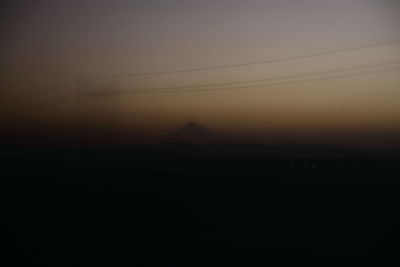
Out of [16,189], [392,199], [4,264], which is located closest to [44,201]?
[16,189]

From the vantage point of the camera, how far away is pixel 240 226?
6.83 meters

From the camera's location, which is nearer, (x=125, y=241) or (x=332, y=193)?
(x=125, y=241)

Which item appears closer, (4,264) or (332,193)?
(4,264)

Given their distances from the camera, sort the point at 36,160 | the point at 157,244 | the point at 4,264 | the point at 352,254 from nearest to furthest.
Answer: the point at 4,264
the point at 352,254
the point at 157,244
the point at 36,160

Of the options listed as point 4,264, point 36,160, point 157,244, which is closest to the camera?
point 4,264

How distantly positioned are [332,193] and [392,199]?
6.14 feet

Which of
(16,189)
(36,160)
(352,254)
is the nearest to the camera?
(352,254)

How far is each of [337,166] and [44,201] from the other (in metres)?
18.7

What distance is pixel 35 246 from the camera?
5395 mm

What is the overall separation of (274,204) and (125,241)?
12.4 feet

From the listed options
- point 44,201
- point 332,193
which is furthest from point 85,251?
point 332,193

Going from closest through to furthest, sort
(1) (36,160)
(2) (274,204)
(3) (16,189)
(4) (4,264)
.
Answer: (4) (4,264), (2) (274,204), (3) (16,189), (1) (36,160)

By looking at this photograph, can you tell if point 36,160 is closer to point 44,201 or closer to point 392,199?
point 44,201

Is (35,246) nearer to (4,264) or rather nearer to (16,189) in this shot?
(4,264)
